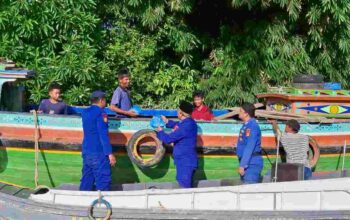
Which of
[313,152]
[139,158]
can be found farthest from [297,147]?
[139,158]

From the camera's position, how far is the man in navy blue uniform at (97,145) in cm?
756

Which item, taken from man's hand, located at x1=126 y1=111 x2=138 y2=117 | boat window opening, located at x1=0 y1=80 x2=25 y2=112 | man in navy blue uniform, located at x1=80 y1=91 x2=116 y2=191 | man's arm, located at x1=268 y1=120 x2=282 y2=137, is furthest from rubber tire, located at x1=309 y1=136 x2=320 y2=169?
boat window opening, located at x1=0 y1=80 x2=25 y2=112

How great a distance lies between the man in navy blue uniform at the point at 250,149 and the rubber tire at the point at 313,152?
117cm

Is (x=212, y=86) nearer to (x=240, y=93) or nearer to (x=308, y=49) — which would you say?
(x=240, y=93)

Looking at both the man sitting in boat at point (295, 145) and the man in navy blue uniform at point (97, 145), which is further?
the man sitting in boat at point (295, 145)

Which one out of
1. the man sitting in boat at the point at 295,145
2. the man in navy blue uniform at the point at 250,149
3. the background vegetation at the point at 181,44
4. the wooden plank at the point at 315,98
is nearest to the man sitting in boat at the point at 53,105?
the background vegetation at the point at 181,44

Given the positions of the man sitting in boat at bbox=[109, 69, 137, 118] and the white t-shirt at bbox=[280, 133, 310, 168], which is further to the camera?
the man sitting in boat at bbox=[109, 69, 137, 118]

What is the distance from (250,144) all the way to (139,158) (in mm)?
1462

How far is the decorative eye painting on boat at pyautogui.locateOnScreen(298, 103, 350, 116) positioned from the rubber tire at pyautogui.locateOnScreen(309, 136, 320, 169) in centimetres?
72

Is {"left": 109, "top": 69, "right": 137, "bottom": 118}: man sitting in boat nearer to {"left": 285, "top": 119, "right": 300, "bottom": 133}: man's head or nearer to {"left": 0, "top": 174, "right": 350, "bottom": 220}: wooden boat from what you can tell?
{"left": 0, "top": 174, "right": 350, "bottom": 220}: wooden boat

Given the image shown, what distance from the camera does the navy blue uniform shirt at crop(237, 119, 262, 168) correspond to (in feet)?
25.0

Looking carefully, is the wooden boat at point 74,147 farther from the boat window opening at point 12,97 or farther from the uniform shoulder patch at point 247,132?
the uniform shoulder patch at point 247,132

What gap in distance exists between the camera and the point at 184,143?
779cm

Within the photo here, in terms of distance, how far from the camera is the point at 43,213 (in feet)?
23.1
